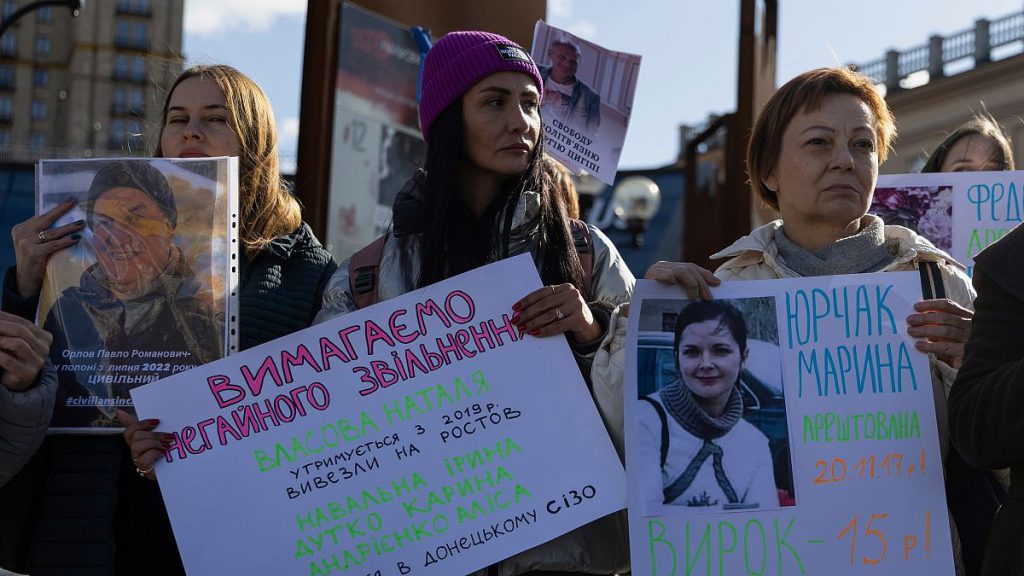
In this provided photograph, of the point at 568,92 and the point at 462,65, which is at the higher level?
the point at 568,92

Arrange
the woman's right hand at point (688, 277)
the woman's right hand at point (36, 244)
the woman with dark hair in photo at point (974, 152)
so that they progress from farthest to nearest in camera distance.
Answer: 1. the woman with dark hair in photo at point (974, 152)
2. the woman's right hand at point (36, 244)
3. the woman's right hand at point (688, 277)

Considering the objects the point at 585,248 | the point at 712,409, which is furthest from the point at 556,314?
the point at 712,409

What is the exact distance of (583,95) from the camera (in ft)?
13.9

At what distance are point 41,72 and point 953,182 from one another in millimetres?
90760

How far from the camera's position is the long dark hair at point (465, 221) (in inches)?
114

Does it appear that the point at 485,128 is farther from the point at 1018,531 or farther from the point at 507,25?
the point at 507,25

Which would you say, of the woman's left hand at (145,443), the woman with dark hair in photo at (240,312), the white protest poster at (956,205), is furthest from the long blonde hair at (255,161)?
the white protest poster at (956,205)

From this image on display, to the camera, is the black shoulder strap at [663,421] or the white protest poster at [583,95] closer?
the black shoulder strap at [663,421]

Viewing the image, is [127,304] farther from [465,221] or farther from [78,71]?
[78,71]

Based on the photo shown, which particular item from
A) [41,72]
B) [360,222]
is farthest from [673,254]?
[41,72]

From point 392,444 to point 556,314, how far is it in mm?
444

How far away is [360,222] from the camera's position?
25.8 feet

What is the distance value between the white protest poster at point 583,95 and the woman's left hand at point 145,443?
5.74ft

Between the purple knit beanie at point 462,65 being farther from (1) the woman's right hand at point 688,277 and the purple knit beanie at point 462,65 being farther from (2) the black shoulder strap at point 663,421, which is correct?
(2) the black shoulder strap at point 663,421
